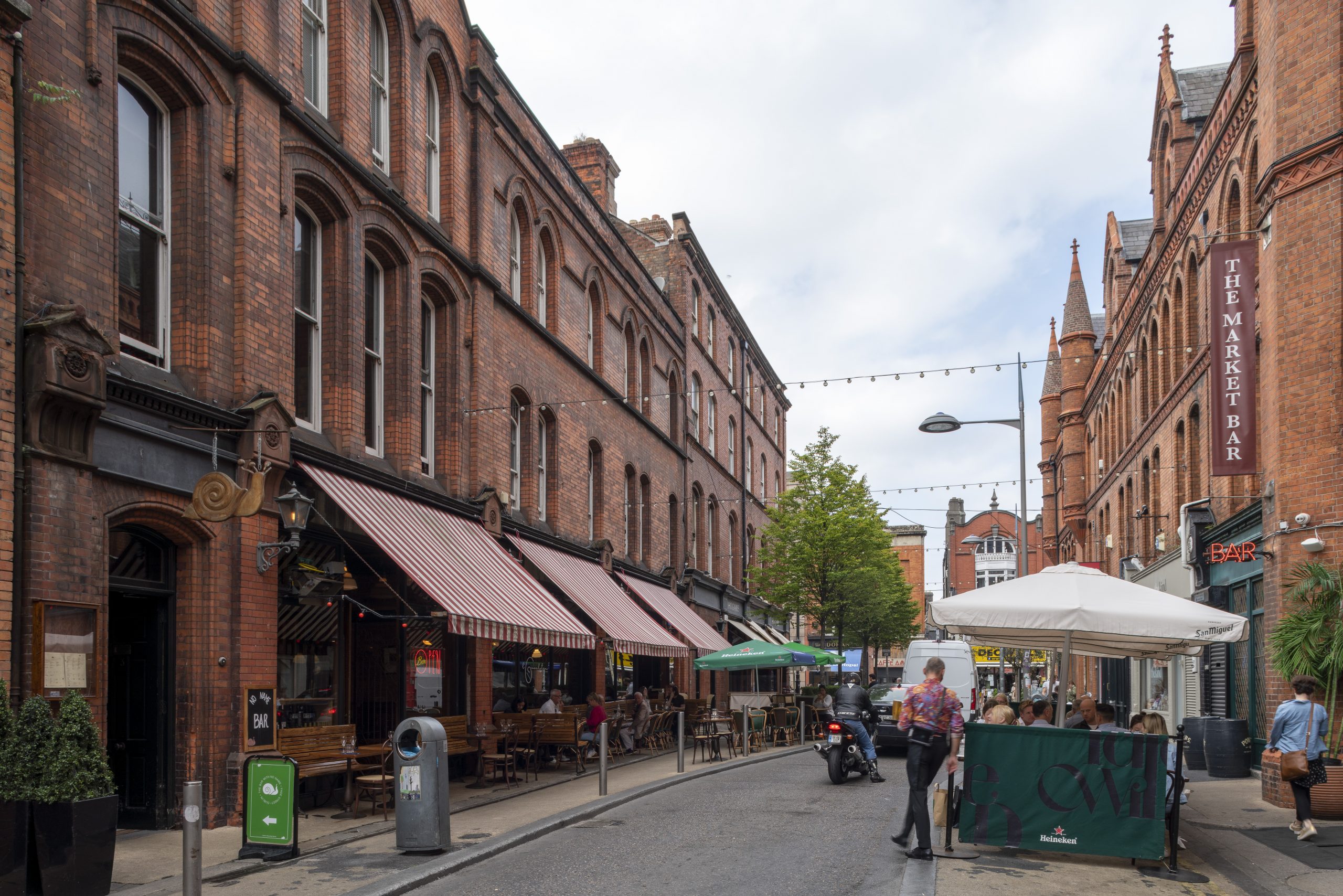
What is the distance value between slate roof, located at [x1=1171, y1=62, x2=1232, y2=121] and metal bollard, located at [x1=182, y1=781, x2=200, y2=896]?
982 inches

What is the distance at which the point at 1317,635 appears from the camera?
1348 centimetres

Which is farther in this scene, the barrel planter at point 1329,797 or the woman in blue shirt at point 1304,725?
the barrel planter at point 1329,797

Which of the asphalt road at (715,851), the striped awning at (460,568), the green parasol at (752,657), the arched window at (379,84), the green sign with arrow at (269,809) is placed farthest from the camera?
the green parasol at (752,657)

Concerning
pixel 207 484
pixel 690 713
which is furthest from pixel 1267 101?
pixel 690 713

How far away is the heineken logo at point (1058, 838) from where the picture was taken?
9.70m

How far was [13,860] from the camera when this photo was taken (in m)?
7.44

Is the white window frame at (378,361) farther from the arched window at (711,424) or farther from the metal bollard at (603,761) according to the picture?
the arched window at (711,424)

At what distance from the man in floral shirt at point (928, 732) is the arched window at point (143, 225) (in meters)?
7.57


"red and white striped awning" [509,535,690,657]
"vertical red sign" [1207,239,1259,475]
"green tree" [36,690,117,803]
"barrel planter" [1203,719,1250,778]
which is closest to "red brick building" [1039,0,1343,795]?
"vertical red sign" [1207,239,1259,475]

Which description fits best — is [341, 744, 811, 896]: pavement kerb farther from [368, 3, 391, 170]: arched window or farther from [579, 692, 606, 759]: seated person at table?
[368, 3, 391, 170]: arched window

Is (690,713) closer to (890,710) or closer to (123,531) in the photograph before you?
(890,710)

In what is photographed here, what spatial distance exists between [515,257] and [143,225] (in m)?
10.5

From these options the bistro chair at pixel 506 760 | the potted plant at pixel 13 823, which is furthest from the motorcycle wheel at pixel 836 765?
the potted plant at pixel 13 823

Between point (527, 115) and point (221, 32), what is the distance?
396 inches
